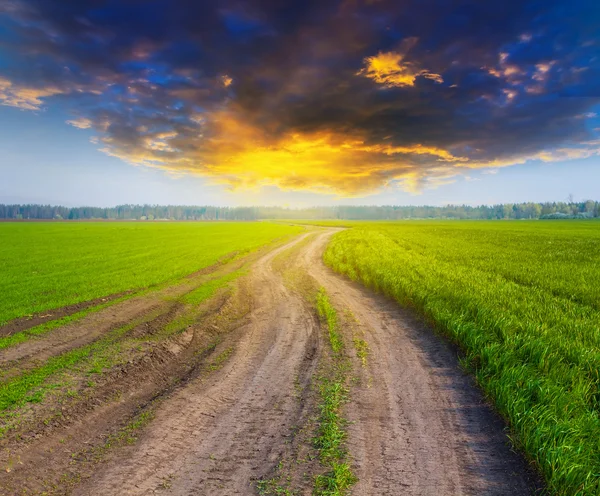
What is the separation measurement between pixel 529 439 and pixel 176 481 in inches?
220

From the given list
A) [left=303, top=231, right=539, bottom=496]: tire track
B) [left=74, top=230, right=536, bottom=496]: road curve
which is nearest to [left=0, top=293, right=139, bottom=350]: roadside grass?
[left=74, top=230, right=536, bottom=496]: road curve

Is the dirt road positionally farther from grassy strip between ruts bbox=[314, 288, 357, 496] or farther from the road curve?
grassy strip between ruts bbox=[314, 288, 357, 496]

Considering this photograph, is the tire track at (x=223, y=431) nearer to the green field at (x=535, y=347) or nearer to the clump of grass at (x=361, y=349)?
the clump of grass at (x=361, y=349)

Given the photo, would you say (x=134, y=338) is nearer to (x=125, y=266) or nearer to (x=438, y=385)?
(x=438, y=385)

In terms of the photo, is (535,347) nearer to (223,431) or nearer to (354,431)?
(354,431)

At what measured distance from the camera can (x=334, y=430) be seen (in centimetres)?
577

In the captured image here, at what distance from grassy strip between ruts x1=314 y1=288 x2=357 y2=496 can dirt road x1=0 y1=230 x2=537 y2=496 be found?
16 cm

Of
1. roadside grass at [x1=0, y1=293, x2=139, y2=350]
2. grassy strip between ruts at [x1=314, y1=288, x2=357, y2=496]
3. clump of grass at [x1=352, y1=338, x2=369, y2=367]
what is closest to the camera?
grassy strip between ruts at [x1=314, y1=288, x2=357, y2=496]

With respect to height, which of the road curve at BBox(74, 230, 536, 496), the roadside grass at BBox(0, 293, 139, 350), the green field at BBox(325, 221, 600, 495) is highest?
the green field at BBox(325, 221, 600, 495)

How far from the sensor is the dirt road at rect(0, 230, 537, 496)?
471 centimetres

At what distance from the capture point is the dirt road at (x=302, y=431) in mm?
4707

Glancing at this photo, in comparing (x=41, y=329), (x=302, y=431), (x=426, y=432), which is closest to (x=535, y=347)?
(x=426, y=432)

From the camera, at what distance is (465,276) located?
730 inches

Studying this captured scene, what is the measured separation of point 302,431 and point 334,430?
0.58m
